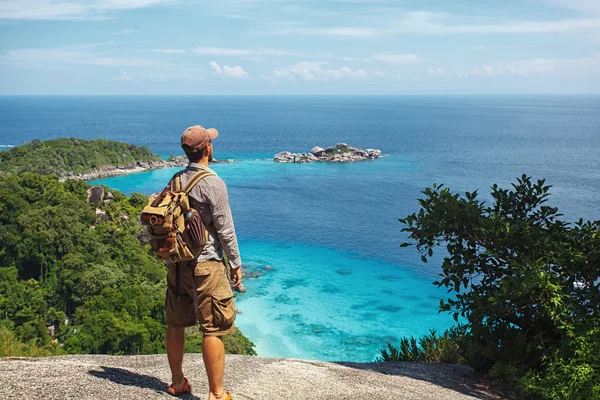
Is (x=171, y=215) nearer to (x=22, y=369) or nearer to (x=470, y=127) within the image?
(x=22, y=369)

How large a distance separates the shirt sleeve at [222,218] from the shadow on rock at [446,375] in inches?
165

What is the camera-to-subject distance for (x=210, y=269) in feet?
15.3

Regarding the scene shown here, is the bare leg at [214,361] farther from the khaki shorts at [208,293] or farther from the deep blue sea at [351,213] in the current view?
the deep blue sea at [351,213]

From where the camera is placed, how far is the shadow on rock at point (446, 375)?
757cm

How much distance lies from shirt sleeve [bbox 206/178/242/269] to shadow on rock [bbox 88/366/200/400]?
1701 mm

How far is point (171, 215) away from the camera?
4398 millimetres

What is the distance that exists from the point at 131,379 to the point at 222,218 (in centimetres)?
240

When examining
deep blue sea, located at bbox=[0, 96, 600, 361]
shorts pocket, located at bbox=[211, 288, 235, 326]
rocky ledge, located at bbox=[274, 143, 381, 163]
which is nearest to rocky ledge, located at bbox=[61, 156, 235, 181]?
deep blue sea, located at bbox=[0, 96, 600, 361]

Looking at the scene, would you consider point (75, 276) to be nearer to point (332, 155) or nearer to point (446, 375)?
point (446, 375)

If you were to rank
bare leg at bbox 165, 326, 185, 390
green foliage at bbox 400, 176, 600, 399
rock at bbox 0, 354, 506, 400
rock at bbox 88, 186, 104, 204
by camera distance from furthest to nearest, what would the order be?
1. rock at bbox 88, 186, 104, 204
2. green foliage at bbox 400, 176, 600, 399
3. rock at bbox 0, 354, 506, 400
4. bare leg at bbox 165, 326, 185, 390

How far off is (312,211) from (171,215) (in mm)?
51356

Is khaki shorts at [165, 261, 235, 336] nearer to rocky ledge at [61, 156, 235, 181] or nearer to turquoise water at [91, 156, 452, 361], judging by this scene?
turquoise water at [91, 156, 452, 361]

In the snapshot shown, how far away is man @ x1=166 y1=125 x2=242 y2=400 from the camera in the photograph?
4625 mm

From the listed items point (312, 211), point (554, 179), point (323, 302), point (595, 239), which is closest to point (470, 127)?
point (554, 179)
